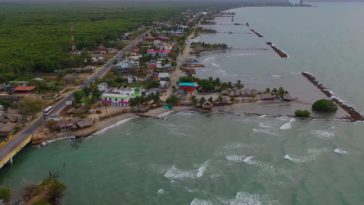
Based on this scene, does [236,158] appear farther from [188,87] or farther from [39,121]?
[188,87]

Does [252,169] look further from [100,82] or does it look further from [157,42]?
[157,42]

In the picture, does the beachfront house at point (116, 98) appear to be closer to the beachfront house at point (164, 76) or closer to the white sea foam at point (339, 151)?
the beachfront house at point (164, 76)

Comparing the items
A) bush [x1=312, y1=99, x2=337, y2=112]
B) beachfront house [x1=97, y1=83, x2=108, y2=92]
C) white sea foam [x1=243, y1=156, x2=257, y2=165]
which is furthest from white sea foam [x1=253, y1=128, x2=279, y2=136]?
beachfront house [x1=97, y1=83, x2=108, y2=92]

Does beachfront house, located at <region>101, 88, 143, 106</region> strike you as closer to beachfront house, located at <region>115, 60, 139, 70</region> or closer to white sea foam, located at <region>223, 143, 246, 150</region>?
white sea foam, located at <region>223, 143, 246, 150</region>

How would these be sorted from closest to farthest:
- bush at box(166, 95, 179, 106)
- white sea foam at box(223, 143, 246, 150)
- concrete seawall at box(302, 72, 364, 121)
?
white sea foam at box(223, 143, 246, 150), concrete seawall at box(302, 72, 364, 121), bush at box(166, 95, 179, 106)

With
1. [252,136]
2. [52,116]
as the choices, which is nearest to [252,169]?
[252,136]

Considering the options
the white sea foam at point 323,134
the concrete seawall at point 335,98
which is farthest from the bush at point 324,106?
the white sea foam at point 323,134

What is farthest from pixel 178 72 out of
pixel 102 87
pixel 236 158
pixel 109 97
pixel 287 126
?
pixel 236 158
